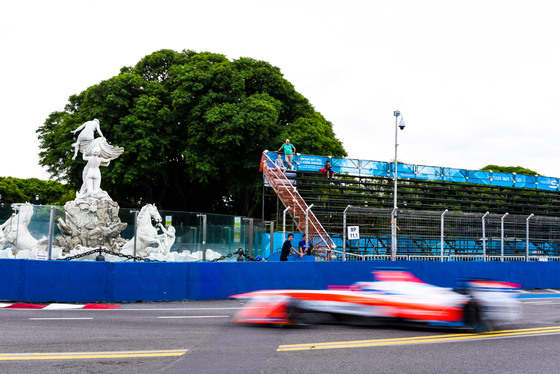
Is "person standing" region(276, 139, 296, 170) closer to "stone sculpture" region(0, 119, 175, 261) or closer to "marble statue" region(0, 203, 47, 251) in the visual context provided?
"stone sculpture" region(0, 119, 175, 261)

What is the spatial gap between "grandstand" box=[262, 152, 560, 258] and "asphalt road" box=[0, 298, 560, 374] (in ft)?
38.0

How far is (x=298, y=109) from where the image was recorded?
39.2 m

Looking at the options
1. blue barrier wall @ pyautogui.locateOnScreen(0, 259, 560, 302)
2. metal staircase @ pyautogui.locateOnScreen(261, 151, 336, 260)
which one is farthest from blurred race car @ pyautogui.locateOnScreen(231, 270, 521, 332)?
metal staircase @ pyautogui.locateOnScreen(261, 151, 336, 260)

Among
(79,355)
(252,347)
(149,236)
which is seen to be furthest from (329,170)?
(79,355)

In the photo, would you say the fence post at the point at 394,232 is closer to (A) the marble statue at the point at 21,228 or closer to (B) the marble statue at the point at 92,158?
(B) the marble statue at the point at 92,158

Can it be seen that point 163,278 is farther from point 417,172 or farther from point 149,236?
point 417,172

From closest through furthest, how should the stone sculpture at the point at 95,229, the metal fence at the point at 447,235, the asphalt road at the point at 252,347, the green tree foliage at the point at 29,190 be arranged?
the asphalt road at the point at 252,347 < the stone sculpture at the point at 95,229 < the metal fence at the point at 447,235 < the green tree foliage at the point at 29,190

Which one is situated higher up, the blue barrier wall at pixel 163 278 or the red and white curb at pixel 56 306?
the blue barrier wall at pixel 163 278

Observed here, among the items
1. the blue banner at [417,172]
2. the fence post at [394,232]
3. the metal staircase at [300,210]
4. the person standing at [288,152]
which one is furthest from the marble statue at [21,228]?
the blue banner at [417,172]

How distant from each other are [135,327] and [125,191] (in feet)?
107

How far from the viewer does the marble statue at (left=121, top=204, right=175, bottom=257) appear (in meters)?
20.8

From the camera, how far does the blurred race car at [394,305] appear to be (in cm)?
877

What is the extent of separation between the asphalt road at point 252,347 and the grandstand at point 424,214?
11592mm

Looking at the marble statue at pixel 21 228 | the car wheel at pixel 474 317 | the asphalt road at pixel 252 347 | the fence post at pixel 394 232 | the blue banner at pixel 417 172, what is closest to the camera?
the asphalt road at pixel 252 347
